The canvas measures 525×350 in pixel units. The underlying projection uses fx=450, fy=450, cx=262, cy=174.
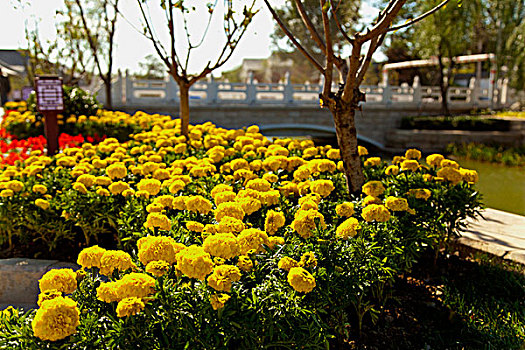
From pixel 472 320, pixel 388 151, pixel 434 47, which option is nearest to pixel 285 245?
pixel 472 320

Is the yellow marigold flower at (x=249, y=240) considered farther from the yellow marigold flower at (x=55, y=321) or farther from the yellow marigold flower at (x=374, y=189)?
the yellow marigold flower at (x=374, y=189)

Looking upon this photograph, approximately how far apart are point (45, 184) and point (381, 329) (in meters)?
3.00

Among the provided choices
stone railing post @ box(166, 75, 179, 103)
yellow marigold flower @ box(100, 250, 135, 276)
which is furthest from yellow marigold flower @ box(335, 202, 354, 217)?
stone railing post @ box(166, 75, 179, 103)

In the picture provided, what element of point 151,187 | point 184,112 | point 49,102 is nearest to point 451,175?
point 151,187

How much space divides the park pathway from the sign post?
570 cm

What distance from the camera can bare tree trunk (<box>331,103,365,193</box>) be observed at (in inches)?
153

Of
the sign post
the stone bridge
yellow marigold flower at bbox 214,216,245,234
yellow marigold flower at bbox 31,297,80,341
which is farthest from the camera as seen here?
the stone bridge

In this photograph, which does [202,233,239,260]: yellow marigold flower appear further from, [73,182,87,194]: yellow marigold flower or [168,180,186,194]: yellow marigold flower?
[73,182,87,194]: yellow marigold flower

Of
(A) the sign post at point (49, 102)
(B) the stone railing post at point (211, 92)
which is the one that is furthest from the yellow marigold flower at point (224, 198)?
(B) the stone railing post at point (211, 92)

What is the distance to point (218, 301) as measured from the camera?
1.95m

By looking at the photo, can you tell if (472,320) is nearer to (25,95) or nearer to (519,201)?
(519,201)

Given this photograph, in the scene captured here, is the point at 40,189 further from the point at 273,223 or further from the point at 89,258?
the point at 273,223

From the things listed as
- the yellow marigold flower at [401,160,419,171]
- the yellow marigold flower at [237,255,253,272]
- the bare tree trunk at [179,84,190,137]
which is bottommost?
the yellow marigold flower at [237,255,253,272]

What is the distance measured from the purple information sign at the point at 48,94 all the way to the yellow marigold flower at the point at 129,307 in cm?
576
